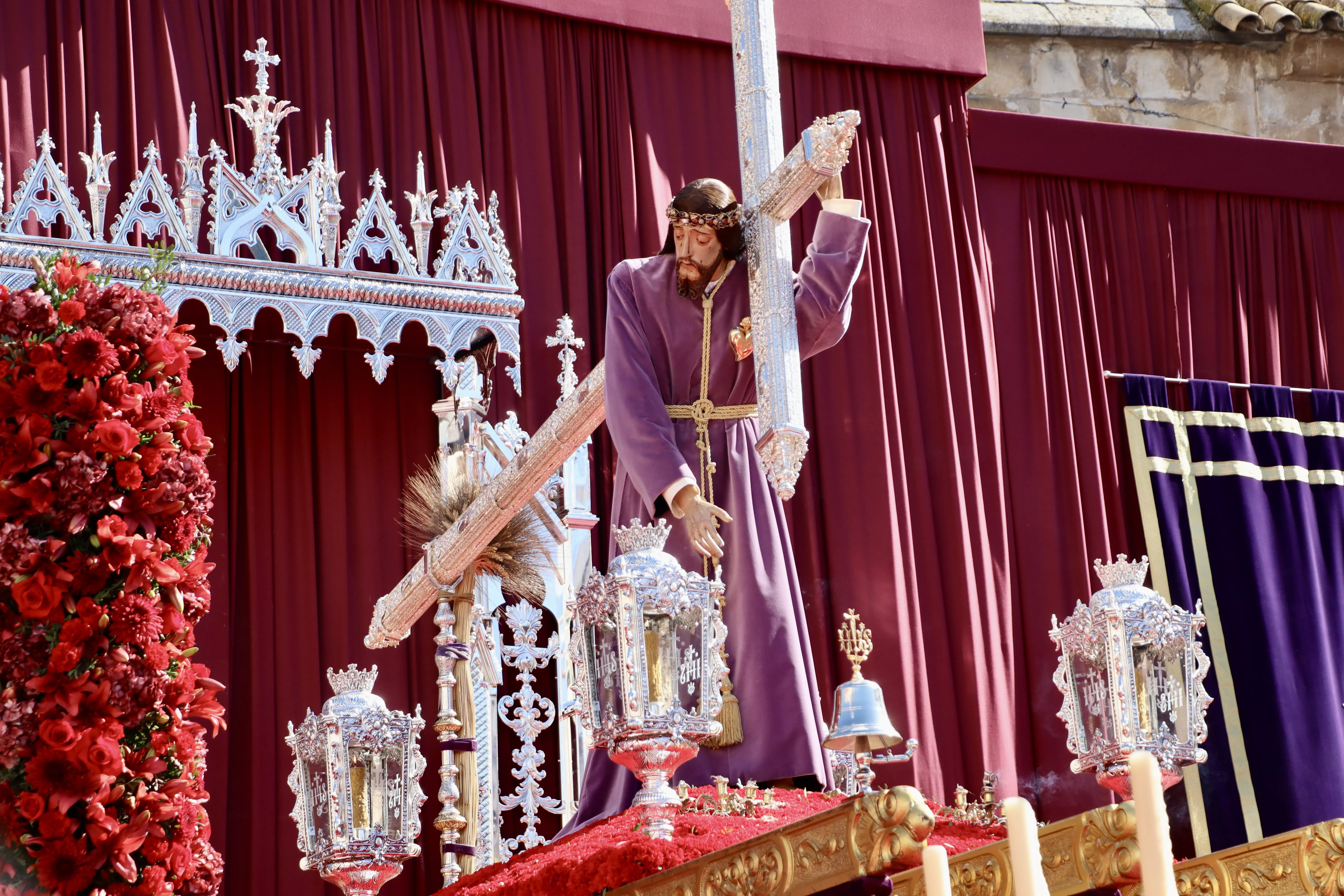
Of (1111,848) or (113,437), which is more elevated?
(113,437)

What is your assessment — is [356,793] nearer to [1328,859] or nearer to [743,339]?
[743,339]

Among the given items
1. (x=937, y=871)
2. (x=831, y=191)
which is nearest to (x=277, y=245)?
(x=831, y=191)

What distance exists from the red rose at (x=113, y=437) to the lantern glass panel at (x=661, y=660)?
2.91ft

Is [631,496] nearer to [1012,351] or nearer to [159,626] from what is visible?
[159,626]

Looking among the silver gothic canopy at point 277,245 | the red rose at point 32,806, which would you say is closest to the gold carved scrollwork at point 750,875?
the red rose at point 32,806

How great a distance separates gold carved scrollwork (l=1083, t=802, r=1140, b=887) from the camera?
7.39 ft

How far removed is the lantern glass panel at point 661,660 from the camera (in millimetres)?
2404

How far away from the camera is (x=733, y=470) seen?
11.5 ft

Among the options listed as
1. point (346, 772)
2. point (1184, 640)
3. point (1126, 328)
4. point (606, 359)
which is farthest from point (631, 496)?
point (1126, 328)

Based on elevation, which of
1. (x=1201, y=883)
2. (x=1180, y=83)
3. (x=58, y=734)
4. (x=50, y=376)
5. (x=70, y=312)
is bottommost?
(x=1201, y=883)

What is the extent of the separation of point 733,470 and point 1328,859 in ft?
4.93

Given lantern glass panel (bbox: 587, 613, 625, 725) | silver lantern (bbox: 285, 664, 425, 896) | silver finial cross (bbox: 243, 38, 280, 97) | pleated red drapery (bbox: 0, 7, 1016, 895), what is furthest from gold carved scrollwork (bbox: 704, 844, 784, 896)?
silver finial cross (bbox: 243, 38, 280, 97)

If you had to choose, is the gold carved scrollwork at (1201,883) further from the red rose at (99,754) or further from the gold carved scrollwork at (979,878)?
the red rose at (99,754)

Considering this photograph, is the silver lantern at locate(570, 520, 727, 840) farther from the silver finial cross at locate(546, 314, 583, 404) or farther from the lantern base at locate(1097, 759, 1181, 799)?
the silver finial cross at locate(546, 314, 583, 404)
